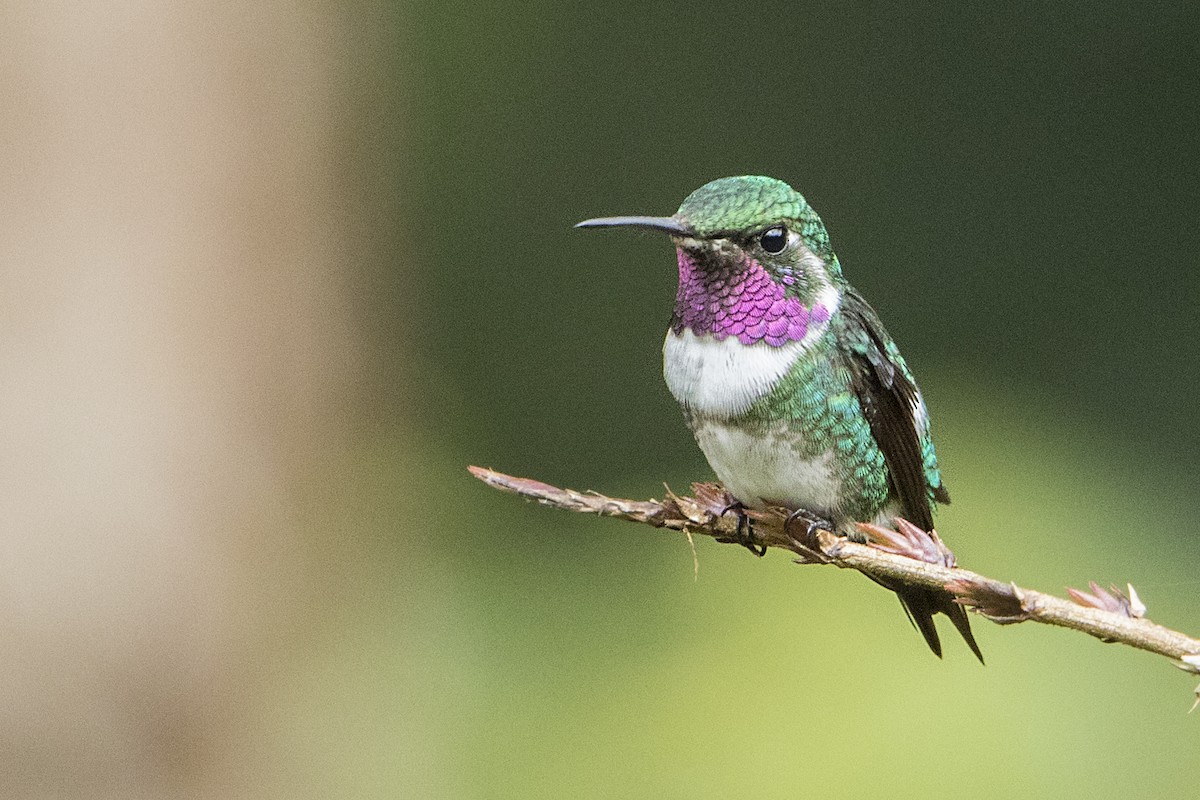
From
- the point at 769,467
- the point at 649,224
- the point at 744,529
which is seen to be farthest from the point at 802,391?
the point at 649,224

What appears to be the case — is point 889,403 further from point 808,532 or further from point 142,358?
point 142,358

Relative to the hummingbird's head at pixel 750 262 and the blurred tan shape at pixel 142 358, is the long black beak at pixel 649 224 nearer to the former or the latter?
the hummingbird's head at pixel 750 262

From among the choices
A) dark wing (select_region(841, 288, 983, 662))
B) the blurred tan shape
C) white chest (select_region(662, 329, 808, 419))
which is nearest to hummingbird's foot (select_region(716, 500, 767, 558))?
white chest (select_region(662, 329, 808, 419))

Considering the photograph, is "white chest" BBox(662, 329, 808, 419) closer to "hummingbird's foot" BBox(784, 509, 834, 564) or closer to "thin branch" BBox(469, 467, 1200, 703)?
"hummingbird's foot" BBox(784, 509, 834, 564)

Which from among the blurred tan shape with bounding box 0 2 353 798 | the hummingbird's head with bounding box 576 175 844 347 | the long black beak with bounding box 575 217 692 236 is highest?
the long black beak with bounding box 575 217 692 236

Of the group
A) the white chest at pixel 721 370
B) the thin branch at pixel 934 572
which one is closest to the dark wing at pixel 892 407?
the white chest at pixel 721 370

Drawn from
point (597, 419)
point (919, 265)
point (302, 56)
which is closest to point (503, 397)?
point (597, 419)

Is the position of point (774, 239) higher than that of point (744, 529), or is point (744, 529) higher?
point (774, 239)
